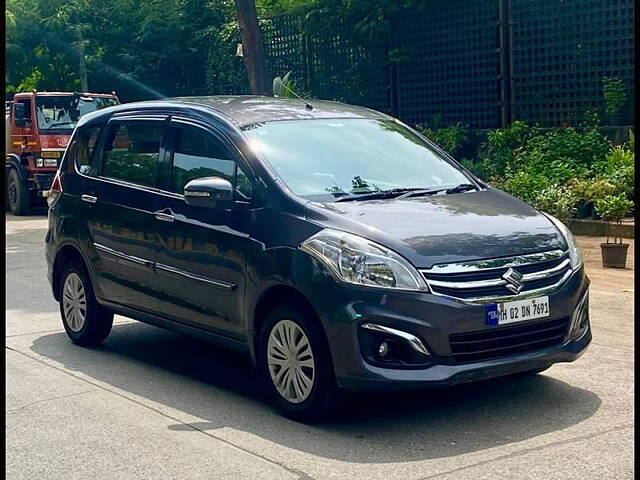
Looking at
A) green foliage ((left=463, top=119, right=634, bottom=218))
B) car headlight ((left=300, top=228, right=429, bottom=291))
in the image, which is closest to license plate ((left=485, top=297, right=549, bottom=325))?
car headlight ((left=300, top=228, right=429, bottom=291))

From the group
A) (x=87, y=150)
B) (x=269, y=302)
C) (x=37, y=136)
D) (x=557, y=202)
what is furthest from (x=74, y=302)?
(x=37, y=136)

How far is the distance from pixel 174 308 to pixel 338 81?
15.4 metres

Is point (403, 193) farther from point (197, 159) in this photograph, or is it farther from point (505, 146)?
point (505, 146)

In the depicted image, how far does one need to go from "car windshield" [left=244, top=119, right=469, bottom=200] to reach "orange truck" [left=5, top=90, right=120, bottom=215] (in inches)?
553

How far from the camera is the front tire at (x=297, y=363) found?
5910 millimetres

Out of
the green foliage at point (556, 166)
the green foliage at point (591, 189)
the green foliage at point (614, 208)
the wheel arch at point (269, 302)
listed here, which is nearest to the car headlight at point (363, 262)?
the wheel arch at point (269, 302)

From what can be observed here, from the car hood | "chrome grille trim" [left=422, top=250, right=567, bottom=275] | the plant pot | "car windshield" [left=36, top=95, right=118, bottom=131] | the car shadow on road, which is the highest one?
"car windshield" [left=36, top=95, right=118, bottom=131]

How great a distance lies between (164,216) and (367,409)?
1903 mm

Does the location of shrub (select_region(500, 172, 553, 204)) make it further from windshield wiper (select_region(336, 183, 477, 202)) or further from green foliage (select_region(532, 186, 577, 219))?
windshield wiper (select_region(336, 183, 477, 202))

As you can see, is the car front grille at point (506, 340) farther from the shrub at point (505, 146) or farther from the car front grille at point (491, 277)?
the shrub at point (505, 146)

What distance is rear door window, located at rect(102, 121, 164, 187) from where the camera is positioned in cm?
756

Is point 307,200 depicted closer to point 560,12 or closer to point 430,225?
point 430,225

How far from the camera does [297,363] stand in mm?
6066

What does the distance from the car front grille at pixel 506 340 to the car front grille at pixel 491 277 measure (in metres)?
0.20
